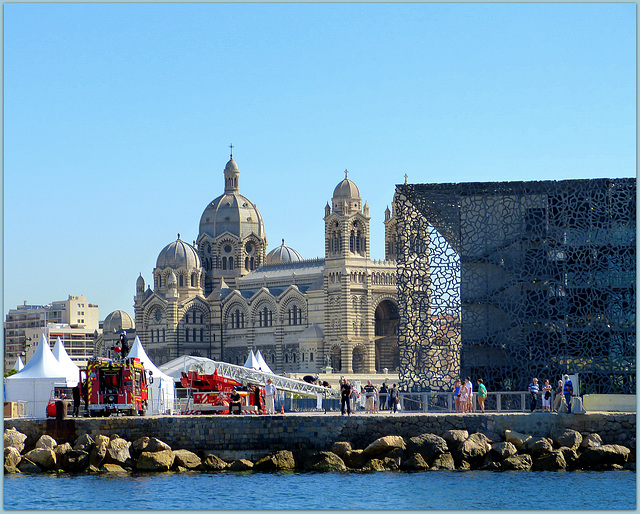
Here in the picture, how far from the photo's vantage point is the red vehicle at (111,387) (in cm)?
4019

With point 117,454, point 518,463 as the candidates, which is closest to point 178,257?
point 117,454

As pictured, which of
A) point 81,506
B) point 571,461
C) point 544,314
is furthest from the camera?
point 544,314

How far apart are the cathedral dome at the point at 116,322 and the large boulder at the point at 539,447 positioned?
9303 cm

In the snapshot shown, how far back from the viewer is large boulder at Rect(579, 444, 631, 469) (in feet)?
121

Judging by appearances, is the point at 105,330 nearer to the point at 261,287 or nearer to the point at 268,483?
the point at 261,287

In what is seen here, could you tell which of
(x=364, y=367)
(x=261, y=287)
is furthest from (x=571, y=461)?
(x=261, y=287)

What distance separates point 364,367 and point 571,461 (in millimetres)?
63080

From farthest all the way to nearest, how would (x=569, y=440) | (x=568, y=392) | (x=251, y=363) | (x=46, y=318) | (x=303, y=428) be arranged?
(x=46, y=318), (x=251, y=363), (x=568, y=392), (x=303, y=428), (x=569, y=440)

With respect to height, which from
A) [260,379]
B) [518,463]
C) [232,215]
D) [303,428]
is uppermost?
[232,215]

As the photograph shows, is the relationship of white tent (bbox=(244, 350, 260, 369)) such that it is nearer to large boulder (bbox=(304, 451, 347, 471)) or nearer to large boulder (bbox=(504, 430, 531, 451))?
large boulder (bbox=(304, 451, 347, 471))

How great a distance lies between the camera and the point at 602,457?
36.8 m

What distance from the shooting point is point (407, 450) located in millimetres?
37562

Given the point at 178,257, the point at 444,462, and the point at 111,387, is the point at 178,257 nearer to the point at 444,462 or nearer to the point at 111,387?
the point at 111,387

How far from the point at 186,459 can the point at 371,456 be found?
4901 mm
